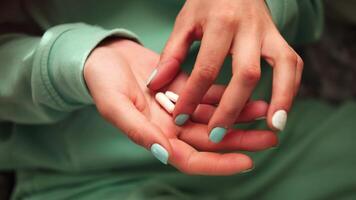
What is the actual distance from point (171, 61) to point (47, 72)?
15cm

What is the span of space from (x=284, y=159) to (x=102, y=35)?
34cm

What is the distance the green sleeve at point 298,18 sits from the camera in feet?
2.16

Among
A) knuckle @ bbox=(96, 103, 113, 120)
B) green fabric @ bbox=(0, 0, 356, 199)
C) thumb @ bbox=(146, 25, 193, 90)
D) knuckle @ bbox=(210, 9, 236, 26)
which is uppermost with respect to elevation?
knuckle @ bbox=(210, 9, 236, 26)

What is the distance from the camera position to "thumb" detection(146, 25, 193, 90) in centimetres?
57

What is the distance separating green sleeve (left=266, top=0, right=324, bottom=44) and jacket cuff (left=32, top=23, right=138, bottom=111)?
19cm

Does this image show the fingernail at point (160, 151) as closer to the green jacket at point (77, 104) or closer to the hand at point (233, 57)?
the hand at point (233, 57)

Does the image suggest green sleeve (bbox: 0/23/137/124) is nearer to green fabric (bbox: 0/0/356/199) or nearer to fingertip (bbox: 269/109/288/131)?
green fabric (bbox: 0/0/356/199)

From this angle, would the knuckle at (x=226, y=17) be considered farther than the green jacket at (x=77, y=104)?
No

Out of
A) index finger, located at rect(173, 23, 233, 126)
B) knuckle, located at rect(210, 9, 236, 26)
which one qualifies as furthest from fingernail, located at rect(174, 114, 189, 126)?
knuckle, located at rect(210, 9, 236, 26)

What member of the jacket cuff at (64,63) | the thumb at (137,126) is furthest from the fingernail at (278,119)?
the jacket cuff at (64,63)

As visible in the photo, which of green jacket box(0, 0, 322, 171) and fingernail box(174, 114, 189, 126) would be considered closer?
fingernail box(174, 114, 189, 126)

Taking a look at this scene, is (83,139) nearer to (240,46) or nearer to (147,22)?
(147,22)

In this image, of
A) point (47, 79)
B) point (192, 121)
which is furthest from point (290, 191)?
point (47, 79)

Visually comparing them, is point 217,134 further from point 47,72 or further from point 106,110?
point 47,72
